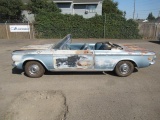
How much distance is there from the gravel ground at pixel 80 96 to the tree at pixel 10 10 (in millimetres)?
20009

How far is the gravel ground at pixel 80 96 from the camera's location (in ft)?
10.9

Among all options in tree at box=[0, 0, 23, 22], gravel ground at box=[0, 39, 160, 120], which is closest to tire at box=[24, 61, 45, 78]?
gravel ground at box=[0, 39, 160, 120]

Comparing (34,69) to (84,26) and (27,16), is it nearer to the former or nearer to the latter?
(84,26)

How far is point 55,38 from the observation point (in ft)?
56.6

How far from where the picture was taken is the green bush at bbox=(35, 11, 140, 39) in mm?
16828

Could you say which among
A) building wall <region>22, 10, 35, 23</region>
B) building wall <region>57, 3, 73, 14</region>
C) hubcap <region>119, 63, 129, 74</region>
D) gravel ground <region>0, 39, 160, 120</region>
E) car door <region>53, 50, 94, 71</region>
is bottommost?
gravel ground <region>0, 39, 160, 120</region>

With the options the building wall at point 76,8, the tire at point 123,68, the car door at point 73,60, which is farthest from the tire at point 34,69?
the building wall at point 76,8

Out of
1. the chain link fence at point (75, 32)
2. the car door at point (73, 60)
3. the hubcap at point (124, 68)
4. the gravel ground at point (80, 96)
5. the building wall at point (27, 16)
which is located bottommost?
the gravel ground at point (80, 96)

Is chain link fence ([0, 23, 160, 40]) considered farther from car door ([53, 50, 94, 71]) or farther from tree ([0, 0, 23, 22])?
car door ([53, 50, 94, 71])

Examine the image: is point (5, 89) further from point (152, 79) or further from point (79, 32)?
point (79, 32)

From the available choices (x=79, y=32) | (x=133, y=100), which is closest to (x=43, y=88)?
(x=133, y=100)

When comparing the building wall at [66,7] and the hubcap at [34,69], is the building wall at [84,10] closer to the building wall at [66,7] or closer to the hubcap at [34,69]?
the building wall at [66,7]

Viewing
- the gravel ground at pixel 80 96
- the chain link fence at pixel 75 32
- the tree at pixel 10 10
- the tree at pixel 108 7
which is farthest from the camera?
the tree at pixel 108 7

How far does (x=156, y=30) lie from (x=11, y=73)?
16336mm
